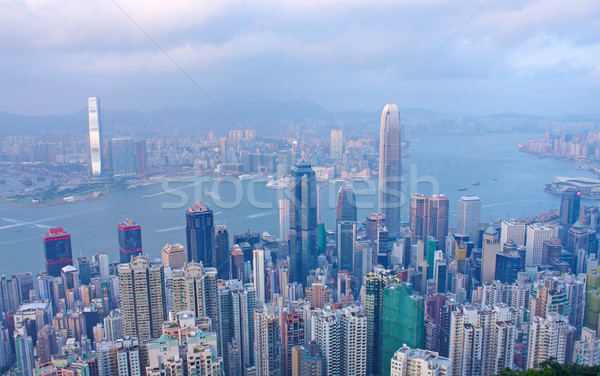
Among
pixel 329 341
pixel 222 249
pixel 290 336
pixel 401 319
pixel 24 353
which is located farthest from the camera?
pixel 222 249

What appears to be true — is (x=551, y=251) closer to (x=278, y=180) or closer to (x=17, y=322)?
(x=278, y=180)

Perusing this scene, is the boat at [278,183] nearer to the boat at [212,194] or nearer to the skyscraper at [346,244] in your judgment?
the boat at [212,194]

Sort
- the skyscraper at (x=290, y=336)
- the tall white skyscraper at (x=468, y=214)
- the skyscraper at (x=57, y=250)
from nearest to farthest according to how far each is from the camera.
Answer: the skyscraper at (x=290, y=336) < the skyscraper at (x=57, y=250) < the tall white skyscraper at (x=468, y=214)

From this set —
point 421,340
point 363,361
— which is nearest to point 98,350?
point 363,361

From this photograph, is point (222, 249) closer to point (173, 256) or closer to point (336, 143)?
point (173, 256)

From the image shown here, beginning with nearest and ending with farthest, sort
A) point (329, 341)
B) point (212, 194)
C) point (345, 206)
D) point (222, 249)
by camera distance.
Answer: point (329, 341)
point (222, 249)
point (212, 194)
point (345, 206)

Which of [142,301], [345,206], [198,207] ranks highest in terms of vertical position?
[198,207]

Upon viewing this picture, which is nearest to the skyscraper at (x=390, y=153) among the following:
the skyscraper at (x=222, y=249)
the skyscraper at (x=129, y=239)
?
the skyscraper at (x=222, y=249)

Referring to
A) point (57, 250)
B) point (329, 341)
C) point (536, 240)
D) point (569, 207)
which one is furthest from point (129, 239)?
point (569, 207)
